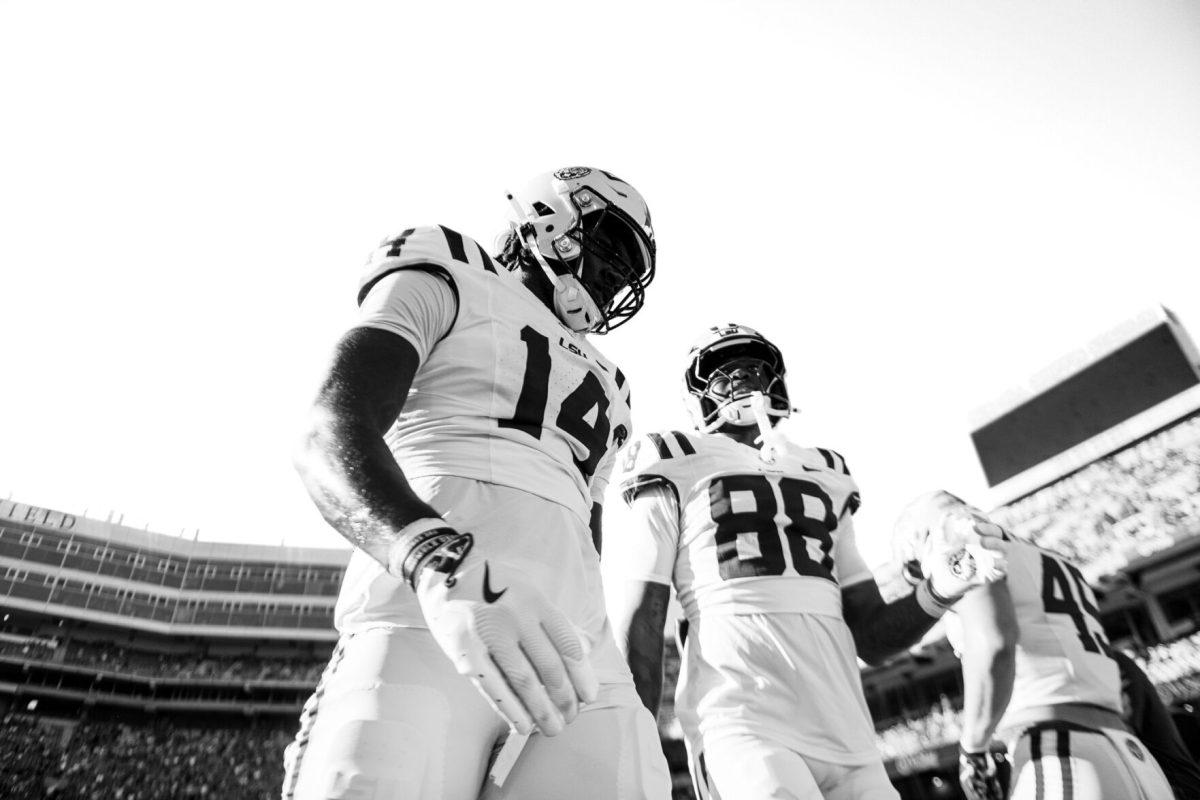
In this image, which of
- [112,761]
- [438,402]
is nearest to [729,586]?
[438,402]

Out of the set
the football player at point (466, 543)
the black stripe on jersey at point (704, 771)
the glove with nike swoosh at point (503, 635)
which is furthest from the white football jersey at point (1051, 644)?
the glove with nike swoosh at point (503, 635)

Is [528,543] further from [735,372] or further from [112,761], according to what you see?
[112,761]

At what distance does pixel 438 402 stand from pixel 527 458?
27cm

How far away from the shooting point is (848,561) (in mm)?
3666

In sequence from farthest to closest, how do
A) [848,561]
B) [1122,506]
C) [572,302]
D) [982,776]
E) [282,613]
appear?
[282,613], [1122,506], [848,561], [982,776], [572,302]

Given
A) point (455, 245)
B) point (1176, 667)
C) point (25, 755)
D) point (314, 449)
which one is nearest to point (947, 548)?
point (455, 245)

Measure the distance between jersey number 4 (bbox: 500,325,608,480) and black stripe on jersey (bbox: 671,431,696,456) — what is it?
1564 mm

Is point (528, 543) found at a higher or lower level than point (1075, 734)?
higher

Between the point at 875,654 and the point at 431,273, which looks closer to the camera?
the point at 431,273

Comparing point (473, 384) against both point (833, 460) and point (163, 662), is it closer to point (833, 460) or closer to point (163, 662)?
point (833, 460)

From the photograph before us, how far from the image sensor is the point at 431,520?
50.5 inches

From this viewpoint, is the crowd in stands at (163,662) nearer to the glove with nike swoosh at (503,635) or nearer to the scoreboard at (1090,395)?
the scoreboard at (1090,395)

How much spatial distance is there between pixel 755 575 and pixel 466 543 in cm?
231

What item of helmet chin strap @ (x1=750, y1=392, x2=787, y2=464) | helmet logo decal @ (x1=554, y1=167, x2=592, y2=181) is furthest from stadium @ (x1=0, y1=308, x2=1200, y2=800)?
helmet logo decal @ (x1=554, y1=167, x2=592, y2=181)
